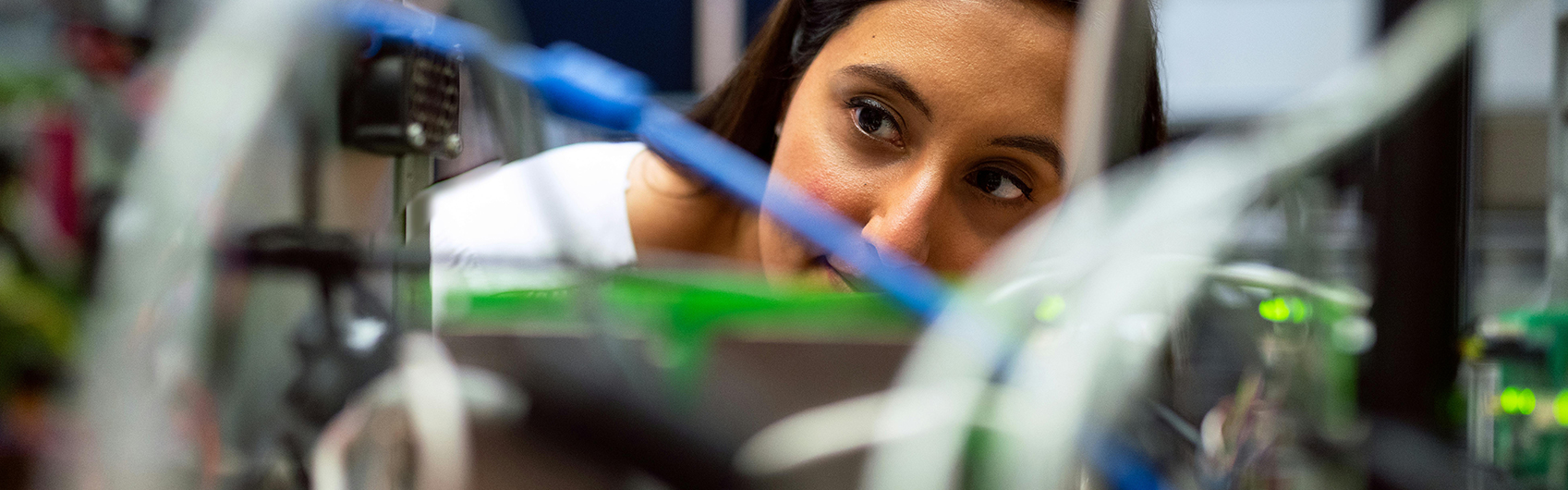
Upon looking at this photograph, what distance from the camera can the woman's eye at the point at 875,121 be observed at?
23.9 inches

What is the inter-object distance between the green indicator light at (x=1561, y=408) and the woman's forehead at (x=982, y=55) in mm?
855

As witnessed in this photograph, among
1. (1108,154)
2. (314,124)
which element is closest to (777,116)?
(314,124)

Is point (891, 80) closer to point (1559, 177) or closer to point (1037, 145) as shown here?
point (1037, 145)

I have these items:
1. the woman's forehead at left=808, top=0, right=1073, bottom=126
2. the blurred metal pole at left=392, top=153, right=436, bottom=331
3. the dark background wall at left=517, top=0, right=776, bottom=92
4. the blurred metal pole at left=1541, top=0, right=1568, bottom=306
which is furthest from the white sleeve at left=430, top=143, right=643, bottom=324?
the blurred metal pole at left=1541, top=0, right=1568, bottom=306

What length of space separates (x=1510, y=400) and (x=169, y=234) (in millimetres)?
1412

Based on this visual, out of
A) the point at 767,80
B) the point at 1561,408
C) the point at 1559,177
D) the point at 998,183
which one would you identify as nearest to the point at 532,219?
the point at 767,80

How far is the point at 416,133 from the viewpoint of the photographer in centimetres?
36

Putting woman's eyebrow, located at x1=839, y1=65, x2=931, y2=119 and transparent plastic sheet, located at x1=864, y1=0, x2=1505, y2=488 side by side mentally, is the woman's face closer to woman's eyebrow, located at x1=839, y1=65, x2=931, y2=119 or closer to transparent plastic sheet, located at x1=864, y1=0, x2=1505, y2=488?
woman's eyebrow, located at x1=839, y1=65, x2=931, y2=119

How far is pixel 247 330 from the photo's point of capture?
0.95 feet

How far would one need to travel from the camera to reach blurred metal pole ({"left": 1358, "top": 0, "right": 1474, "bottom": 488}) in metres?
0.25

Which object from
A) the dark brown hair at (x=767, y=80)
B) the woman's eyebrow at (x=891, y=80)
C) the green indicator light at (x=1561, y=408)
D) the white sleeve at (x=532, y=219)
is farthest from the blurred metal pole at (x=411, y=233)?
the green indicator light at (x=1561, y=408)

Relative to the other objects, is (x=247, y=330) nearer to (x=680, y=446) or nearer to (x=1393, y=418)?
(x=680, y=446)

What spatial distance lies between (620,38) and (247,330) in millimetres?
1248

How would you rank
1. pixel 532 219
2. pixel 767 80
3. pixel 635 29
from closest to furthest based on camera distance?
pixel 532 219
pixel 767 80
pixel 635 29
